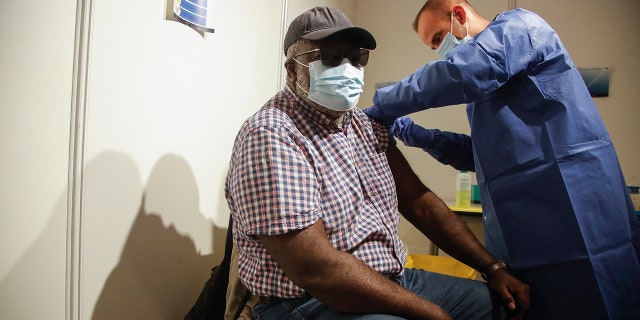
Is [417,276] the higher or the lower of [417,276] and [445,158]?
the lower

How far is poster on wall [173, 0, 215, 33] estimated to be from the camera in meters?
1.27

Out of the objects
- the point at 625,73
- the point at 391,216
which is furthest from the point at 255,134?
the point at 625,73

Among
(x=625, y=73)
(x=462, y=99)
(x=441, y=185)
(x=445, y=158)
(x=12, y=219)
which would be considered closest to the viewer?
(x=12, y=219)

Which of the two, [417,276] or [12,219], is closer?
[12,219]

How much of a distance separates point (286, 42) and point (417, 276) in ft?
2.71

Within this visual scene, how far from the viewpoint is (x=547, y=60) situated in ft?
3.72

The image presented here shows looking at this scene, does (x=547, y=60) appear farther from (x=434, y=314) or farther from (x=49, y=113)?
(x=49, y=113)

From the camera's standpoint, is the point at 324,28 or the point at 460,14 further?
the point at 460,14

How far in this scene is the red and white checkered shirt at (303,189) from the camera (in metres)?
0.87

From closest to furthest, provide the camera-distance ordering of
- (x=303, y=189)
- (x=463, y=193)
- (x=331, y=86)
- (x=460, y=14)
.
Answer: (x=303, y=189) < (x=331, y=86) < (x=460, y=14) < (x=463, y=193)

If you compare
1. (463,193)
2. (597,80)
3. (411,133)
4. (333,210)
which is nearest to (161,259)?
(333,210)

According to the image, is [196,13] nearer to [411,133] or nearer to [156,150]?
[156,150]

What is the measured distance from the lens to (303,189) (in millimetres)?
891

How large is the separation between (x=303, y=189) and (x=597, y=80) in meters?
2.51
